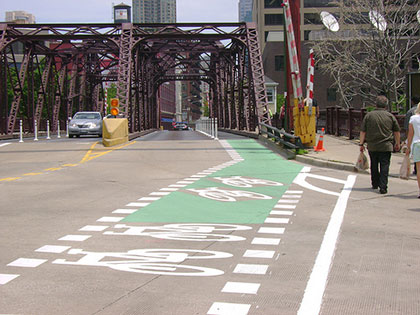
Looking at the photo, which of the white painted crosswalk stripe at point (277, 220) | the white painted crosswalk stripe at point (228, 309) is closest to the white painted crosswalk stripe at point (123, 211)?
the white painted crosswalk stripe at point (277, 220)

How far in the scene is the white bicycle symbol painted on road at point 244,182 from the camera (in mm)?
11938

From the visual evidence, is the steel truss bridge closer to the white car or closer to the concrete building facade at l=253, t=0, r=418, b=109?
the white car

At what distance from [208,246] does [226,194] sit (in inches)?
166

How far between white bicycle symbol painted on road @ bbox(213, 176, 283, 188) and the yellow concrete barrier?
12832mm

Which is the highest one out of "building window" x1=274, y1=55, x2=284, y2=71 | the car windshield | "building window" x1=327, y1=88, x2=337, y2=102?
"building window" x1=274, y1=55, x2=284, y2=71

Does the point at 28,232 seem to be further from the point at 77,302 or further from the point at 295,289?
the point at 295,289

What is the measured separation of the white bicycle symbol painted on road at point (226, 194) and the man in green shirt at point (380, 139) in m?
2.34

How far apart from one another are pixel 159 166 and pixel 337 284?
11.6m

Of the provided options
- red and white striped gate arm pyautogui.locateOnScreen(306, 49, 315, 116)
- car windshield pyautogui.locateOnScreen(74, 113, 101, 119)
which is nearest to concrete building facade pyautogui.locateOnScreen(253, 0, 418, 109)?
car windshield pyautogui.locateOnScreen(74, 113, 101, 119)

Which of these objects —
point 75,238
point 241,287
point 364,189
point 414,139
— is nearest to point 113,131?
point 364,189

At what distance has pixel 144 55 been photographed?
51594 millimetres

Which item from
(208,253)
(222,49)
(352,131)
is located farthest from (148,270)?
(222,49)

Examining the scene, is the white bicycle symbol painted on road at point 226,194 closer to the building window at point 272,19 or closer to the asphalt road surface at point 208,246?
the asphalt road surface at point 208,246

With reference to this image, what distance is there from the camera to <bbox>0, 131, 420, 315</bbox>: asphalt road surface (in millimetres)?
4430
